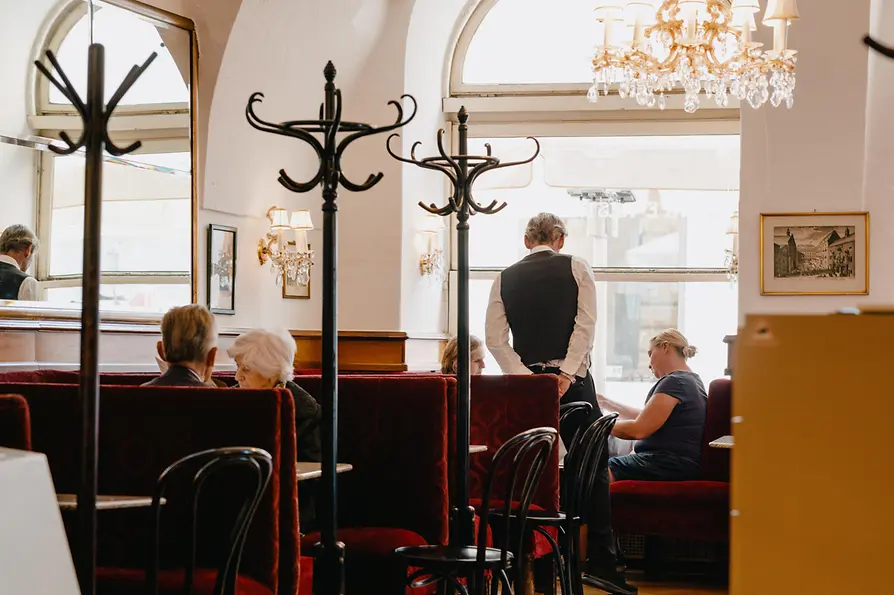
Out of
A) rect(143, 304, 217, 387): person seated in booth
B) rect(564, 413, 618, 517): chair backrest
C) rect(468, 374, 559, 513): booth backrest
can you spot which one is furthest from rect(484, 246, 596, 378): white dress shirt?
rect(143, 304, 217, 387): person seated in booth

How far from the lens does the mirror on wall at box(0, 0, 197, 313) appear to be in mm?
5121

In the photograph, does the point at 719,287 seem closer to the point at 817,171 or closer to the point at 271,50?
the point at 817,171

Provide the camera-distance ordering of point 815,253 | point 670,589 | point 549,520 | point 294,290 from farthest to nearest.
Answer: point 294,290, point 815,253, point 670,589, point 549,520

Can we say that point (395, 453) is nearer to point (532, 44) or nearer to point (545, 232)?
point (545, 232)

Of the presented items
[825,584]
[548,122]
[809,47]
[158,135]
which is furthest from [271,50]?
[825,584]

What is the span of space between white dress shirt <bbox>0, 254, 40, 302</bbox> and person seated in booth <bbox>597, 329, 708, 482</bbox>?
9.28 feet

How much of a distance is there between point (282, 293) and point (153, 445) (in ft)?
17.0

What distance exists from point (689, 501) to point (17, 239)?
341cm

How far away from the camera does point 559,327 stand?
5.13 m

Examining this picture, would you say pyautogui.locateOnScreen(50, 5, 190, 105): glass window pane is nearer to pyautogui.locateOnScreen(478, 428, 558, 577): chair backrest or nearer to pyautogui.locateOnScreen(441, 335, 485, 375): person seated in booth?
pyautogui.locateOnScreen(441, 335, 485, 375): person seated in booth

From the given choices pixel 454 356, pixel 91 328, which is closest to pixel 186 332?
pixel 91 328

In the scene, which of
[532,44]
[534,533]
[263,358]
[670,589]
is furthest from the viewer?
[532,44]

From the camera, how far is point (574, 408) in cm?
466

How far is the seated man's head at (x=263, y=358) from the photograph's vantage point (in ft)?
11.4
